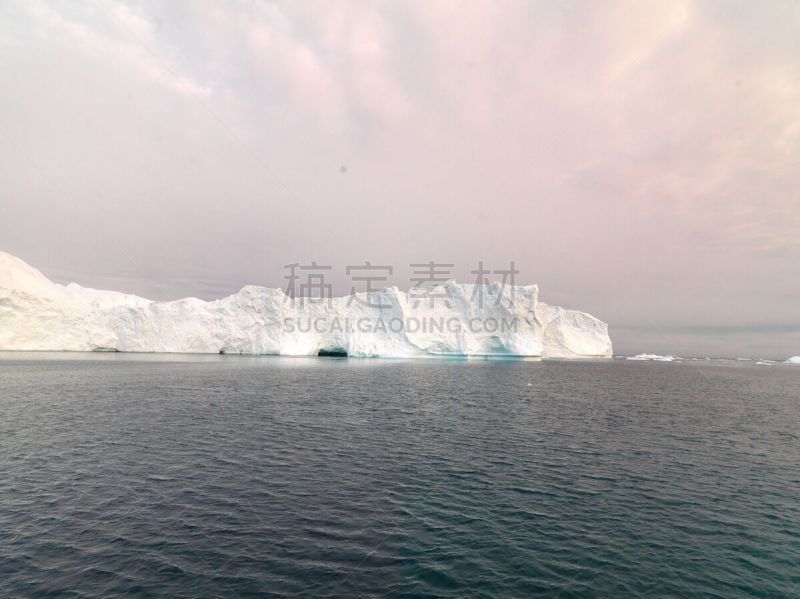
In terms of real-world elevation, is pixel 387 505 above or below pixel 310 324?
below

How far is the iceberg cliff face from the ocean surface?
3390 inches

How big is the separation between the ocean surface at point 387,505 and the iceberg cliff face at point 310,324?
8611cm

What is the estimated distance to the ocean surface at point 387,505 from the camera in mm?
11445

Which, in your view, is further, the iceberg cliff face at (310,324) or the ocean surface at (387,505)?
the iceberg cliff face at (310,324)

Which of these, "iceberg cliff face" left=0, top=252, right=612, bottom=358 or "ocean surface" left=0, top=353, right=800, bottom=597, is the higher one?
"iceberg cliff face" left=0, top=252, right=612, bottom=358

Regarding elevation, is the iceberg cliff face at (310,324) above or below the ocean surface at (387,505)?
above

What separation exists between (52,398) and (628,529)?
4981 centimetres

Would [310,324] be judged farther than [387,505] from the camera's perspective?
Yes

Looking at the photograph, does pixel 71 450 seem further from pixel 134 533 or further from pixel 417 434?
pixel 417 434

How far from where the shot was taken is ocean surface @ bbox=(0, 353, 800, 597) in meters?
11.4

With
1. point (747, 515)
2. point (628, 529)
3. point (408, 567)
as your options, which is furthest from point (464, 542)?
point (747, 515)

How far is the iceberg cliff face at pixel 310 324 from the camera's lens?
119625 millimetres

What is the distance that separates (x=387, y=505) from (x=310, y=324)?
111 m

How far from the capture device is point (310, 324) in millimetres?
123250
